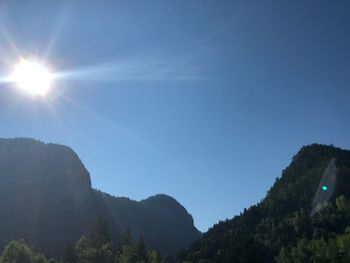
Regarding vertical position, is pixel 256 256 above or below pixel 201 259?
below

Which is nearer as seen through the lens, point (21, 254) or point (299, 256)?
point (21, 254)

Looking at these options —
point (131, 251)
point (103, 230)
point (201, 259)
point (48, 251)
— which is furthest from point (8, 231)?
point (131, 251)

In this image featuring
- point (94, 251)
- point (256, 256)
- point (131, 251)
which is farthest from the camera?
point (131, 251)

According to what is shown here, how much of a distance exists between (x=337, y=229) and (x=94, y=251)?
368 feet

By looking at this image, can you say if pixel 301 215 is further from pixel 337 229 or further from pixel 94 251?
pixel 94 251

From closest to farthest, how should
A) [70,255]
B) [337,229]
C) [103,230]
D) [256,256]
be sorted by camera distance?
1. [256,256]
2. [70,255]
3. [103,230]
4. [337,229]

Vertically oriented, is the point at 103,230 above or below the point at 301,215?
below

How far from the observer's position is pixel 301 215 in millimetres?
192750

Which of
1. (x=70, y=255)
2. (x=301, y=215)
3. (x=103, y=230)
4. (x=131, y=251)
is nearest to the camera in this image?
(x=131, y=251)

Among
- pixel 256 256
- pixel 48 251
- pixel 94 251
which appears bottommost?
pixel 256 256

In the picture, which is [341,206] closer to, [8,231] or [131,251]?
[131,251]

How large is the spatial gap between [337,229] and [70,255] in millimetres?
103551

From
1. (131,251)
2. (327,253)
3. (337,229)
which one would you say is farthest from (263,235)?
(131,251)

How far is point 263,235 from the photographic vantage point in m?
195
